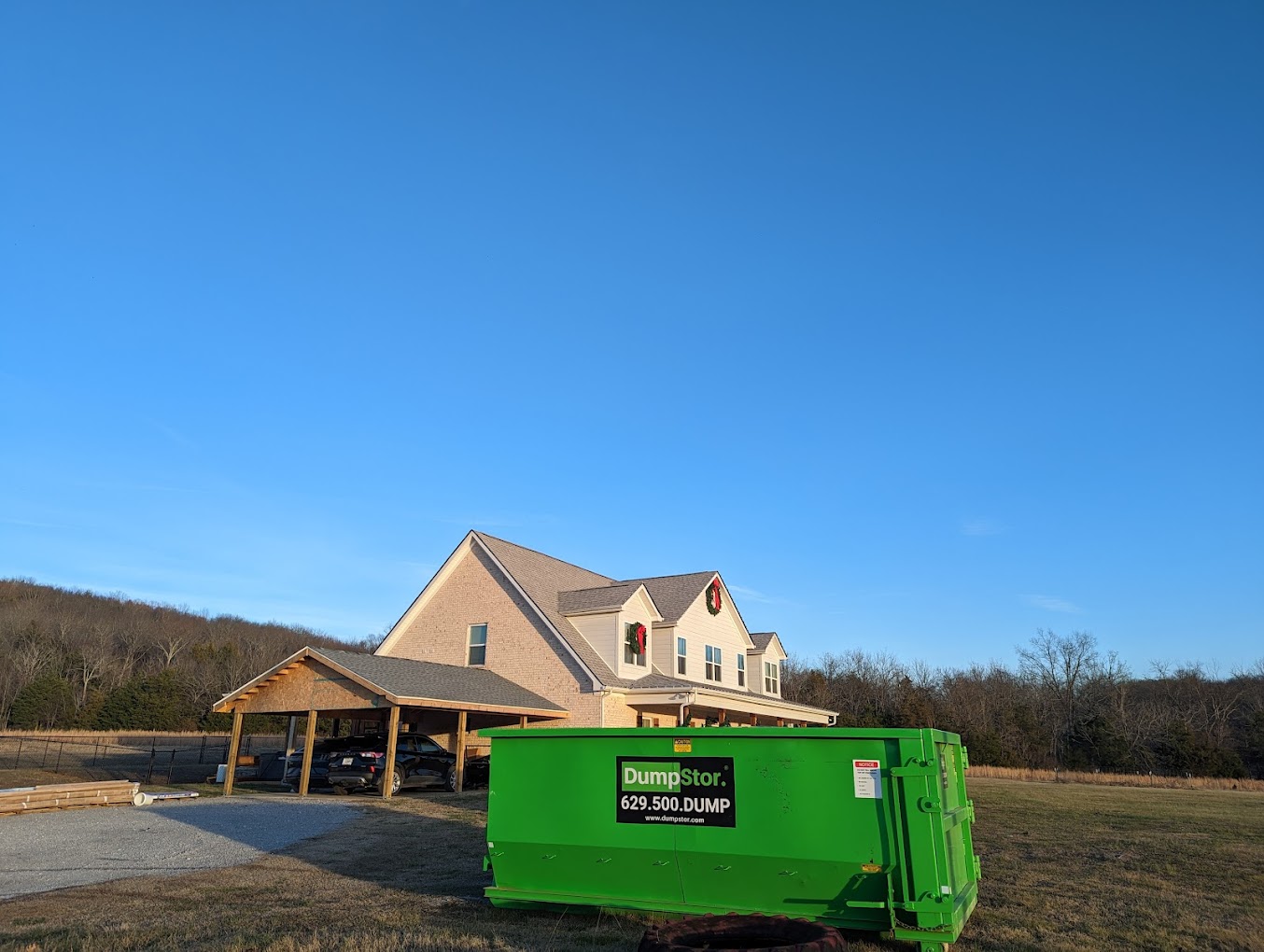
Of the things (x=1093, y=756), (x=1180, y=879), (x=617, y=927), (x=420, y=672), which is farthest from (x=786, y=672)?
(x=617, y=927)

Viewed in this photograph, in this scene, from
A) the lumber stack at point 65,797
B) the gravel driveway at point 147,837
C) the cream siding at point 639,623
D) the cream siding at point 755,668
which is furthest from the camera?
the cream siding at point 755,668

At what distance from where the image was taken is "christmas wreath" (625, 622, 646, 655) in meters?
29.5

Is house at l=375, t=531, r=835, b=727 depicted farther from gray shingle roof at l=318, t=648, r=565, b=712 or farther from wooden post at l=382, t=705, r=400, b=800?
wooden post at l=382, t=705, r=400, b=800

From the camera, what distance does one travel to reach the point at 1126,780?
136 ft

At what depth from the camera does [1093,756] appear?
55.0 meters

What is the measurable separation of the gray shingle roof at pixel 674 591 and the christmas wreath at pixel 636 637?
1.81 metres

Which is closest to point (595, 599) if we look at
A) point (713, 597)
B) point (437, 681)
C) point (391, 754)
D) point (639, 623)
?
point (639, 623)

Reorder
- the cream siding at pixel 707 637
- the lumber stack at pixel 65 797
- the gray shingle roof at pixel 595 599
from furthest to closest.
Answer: the cream siding at pixel 707 637
the gray shingle roof at pixel 595 599
the lumber stack at pixel 65 797

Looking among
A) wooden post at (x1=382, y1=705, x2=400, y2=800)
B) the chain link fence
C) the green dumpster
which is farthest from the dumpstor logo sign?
the chain link fence

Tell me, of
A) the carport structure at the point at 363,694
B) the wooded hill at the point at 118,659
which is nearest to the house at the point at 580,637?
the carport structure at the point at 363,694

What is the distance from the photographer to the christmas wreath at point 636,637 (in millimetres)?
29500

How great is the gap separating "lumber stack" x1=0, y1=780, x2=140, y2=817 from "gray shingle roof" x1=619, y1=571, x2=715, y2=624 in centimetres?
1719

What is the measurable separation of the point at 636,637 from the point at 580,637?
1954 mm

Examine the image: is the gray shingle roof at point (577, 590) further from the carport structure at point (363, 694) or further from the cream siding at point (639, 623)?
the carport structure at point (363, 694)
